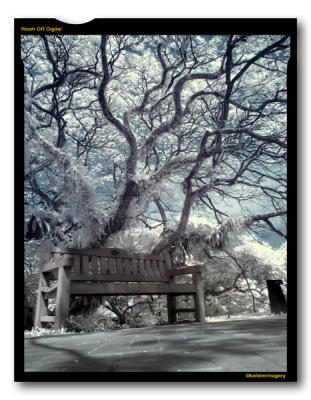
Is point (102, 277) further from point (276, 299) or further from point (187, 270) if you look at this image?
point (276, 299)

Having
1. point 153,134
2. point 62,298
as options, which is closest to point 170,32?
point 153,134

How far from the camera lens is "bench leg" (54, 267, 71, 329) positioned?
2.68 m

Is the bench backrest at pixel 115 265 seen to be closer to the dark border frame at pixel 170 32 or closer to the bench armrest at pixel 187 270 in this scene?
the bench armrest at pixel 187 270

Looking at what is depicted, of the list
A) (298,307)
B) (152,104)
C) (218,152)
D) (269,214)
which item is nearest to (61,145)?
(152,104)

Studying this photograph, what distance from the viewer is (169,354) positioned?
4.65ft

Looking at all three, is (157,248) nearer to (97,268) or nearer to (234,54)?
(97,268)

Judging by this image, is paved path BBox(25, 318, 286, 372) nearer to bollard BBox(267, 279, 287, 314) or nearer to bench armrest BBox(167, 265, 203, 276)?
bollard BBox(267, 279, 287, 314)

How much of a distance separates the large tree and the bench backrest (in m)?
0.25

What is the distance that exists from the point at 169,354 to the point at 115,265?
2012 mm

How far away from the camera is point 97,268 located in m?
3.24

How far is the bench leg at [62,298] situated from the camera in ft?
8.80

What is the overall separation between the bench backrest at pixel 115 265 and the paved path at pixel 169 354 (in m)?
1.29

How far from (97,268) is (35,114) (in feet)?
4.69

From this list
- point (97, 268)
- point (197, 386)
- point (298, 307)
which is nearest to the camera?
point (197, 386)
